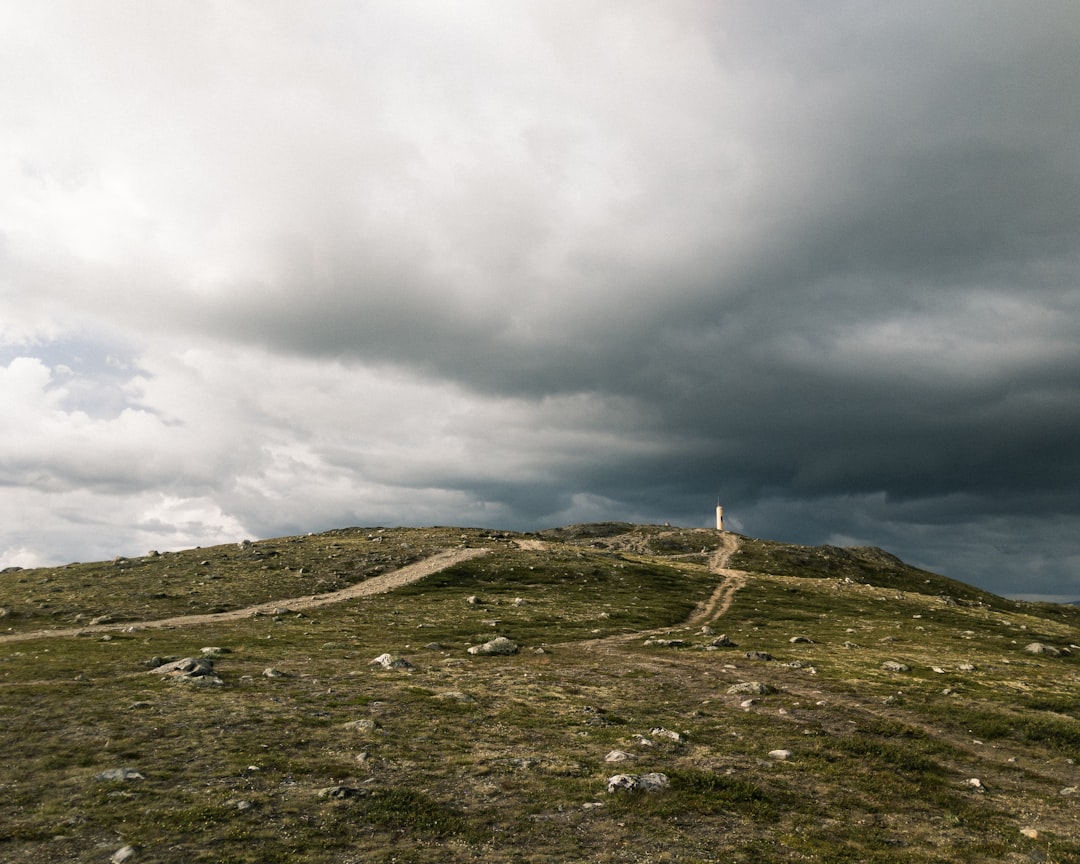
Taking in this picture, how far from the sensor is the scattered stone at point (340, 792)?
18.8m

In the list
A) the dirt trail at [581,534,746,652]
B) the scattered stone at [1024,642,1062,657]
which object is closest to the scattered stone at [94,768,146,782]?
the dirt trail at [581,534,746,652]

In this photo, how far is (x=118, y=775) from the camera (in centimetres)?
1967

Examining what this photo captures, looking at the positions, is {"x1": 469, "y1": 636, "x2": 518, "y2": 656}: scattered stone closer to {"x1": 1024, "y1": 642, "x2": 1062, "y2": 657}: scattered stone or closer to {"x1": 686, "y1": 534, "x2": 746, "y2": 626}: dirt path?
{"x1": 686, "y1": 534, "x2": 746, "y2": 626}: dirt path

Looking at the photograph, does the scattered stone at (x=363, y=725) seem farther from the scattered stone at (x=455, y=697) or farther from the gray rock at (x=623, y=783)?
the gray rock at (x=623, y=783)

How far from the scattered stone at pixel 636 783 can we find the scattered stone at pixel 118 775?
1568 cm

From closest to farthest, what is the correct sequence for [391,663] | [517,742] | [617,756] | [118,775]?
[118,775]
[617,756]
[517,742]
[391,663]

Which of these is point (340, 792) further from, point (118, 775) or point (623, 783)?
point (623, 783)

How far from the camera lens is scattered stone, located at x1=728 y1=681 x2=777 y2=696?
116 ft

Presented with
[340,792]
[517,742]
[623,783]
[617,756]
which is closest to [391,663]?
[517,742]

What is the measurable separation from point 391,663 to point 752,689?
2297 centimetres

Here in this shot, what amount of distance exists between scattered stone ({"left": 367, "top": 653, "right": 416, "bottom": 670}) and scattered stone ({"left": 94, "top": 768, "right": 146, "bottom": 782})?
19.9m

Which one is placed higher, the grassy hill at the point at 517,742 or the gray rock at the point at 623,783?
the gray rock at the point at 623,783

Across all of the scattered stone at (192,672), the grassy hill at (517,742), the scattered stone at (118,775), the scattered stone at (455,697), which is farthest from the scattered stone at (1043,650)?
the scattered stone at (118,775)

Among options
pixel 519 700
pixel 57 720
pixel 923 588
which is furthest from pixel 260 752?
pixel 923 588
